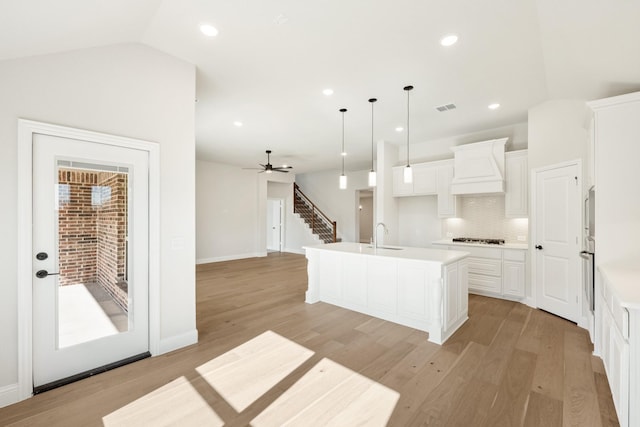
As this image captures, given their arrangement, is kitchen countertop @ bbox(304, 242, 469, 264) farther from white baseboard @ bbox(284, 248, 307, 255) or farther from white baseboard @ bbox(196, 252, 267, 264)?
white baseboard @ bbox(284, 248, 307, 255)

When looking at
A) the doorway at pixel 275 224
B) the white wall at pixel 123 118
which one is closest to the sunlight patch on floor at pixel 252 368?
the white wall at pixel 123 118

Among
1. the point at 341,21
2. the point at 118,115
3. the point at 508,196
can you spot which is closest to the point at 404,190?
the point at 508,196

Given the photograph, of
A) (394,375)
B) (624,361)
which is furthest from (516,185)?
(394,375)

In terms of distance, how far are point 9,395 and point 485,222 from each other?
6651 millimetres

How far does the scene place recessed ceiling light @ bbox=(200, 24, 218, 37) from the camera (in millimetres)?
2553

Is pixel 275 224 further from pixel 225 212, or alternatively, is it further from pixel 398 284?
pixel 398 284

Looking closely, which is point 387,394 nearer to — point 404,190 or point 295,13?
point 295,13

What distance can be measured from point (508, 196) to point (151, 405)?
222 inches

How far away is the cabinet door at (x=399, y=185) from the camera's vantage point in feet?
20.3

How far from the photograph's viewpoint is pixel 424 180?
19.6 feet

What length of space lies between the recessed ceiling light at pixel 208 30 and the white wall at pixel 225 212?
20.7 feet

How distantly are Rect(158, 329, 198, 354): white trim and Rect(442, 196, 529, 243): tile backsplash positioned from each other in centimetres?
507

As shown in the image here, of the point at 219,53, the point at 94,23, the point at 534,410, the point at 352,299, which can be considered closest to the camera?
the point at 534,410

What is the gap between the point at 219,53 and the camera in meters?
2.99
